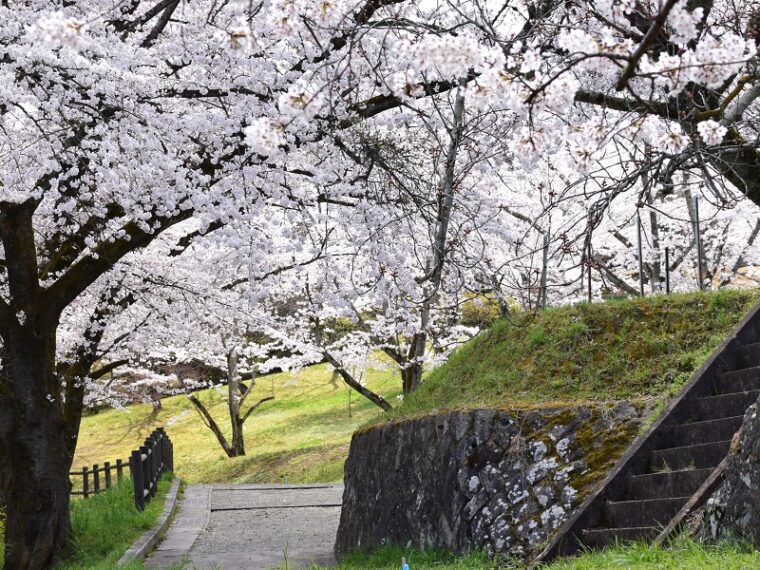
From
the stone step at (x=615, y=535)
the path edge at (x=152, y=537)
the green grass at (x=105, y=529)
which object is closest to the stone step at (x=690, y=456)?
the stone step at (x=615, y=535)

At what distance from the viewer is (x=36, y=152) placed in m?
8.85

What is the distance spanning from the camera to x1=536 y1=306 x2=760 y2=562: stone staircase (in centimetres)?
645

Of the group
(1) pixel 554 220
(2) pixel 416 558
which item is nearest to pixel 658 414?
(2) pixel 416 558

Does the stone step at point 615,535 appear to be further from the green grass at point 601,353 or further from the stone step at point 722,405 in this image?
the green grass at point 601,353

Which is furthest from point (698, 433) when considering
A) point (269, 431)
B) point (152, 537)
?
point (269, 431)

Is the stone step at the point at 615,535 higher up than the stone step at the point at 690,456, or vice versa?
the stone step at the point at 690,456

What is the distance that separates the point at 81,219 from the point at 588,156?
8.20 metres

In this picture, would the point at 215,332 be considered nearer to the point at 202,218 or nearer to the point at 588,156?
the point at 202,218

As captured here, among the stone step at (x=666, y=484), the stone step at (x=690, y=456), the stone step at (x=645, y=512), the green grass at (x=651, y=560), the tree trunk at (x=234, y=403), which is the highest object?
the tree trunk at (x=234, y=403)

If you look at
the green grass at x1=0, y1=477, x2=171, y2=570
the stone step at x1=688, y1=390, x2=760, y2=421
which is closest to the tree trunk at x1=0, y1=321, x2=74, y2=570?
the green grass at x1=0, y1=477, x2=171, y2=570

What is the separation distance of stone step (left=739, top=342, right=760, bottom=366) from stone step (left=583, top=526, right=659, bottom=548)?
6.44 feet

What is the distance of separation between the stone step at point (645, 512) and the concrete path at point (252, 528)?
10.7 feet

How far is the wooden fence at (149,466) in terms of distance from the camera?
44.2 ft

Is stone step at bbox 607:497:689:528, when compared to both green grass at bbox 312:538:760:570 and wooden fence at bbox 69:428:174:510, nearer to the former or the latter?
green grass at bbox 312:538:760:570
